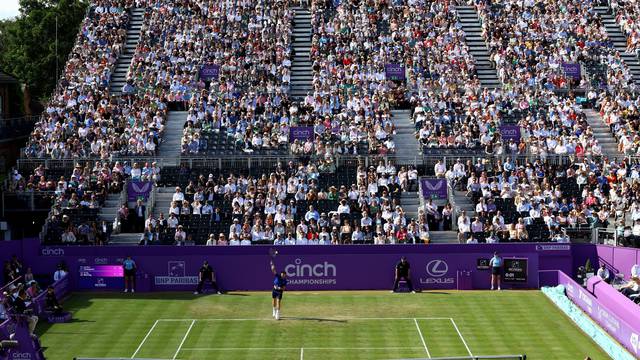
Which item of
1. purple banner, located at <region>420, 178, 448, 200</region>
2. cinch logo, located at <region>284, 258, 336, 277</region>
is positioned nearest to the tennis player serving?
cinch logo, located at <region>284, 258, 336, 277</region>

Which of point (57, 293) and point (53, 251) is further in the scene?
point (53, 251)

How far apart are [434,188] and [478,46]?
17.3 m

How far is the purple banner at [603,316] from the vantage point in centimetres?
2766

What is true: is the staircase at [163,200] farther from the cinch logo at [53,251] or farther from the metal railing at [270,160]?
the cinch logo at [53,251]

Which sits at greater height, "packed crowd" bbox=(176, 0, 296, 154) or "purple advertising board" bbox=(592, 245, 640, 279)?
"packed crowd" bbox=(176, 0, 296, 154)

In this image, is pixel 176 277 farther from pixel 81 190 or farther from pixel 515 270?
pixel 515 270

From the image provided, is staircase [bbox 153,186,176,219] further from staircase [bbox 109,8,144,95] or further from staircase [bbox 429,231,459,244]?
staircase [bbox 429,231,459,244]

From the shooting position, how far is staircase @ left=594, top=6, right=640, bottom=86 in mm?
56841

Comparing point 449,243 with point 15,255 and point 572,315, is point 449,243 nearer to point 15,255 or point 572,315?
point 572,315

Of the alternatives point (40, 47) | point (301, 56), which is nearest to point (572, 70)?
point (301, 56)

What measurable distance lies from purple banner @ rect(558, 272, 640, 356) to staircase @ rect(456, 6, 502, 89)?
20.8 m

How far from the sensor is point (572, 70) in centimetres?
5562

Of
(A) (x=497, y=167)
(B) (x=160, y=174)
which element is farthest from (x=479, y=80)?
(B) (x=160, y=174)

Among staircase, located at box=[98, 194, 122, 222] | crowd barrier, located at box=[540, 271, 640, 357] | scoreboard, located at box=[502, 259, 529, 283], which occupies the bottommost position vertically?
→ crowd barrier, located at box=[540, 271, 640, 357]
